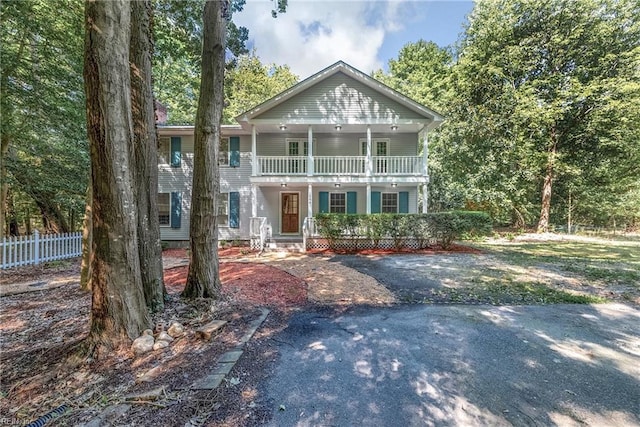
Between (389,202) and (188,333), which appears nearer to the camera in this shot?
(188,333)

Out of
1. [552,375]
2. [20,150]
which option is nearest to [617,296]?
[552,375]

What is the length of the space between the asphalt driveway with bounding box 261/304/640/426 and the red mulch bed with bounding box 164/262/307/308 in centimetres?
88

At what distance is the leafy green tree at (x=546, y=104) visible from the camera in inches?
616

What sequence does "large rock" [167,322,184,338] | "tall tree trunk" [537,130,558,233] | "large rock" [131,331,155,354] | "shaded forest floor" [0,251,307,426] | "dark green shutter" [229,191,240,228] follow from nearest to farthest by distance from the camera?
"shaded forest floor" [0,251,307,426]
"large rock" [131,331,155,354]
"large rock" [167,322,184,338]
"dark green shutter" [229,191,240,228]
"tall tree trunk" [537,130,558,233]

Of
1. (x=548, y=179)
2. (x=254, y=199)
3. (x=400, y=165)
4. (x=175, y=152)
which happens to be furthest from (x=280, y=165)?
(x=548, y=179)

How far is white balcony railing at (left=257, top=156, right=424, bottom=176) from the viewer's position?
12.6 metres

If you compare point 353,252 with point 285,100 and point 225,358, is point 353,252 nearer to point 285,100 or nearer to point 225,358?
point 285,100

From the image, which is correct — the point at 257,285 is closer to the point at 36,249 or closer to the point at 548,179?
the point at 36,249

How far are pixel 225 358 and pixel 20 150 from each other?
1298cm

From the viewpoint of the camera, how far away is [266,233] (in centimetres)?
1215

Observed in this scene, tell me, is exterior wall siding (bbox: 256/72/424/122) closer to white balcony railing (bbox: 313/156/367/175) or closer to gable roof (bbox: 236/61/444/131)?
gable roof (bbox: 236/61/444/131)

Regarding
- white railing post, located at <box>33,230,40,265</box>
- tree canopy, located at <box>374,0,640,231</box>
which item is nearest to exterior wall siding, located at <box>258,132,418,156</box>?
tree canopy, located at <box>374,0,640,231</box>

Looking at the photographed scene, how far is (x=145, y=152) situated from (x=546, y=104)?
2150cm

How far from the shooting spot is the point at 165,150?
13.9 meters
